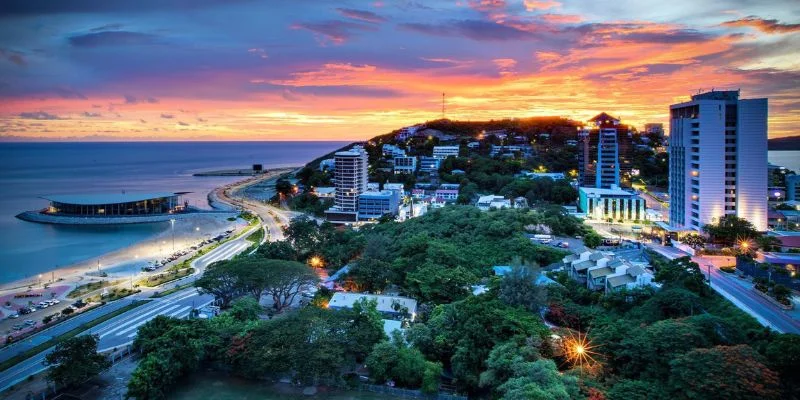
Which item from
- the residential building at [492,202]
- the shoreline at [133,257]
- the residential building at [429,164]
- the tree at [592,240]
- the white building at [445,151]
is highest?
the white building at [445,151]

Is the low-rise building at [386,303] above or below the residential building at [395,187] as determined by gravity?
below

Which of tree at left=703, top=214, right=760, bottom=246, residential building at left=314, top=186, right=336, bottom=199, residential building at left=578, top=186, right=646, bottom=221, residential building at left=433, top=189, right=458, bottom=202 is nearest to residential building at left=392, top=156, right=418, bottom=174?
residential building at left=314, top=186, right=336, bottom=199

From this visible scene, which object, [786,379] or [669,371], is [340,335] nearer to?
[669,371]

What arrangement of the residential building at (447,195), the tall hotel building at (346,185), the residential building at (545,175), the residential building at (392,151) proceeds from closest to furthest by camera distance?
the tall hotel building at (346,185)
the residential building at (447,195)
the residential building at (545,175)
the residential building at (392,151)

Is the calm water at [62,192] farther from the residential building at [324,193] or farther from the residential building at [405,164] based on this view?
the residential building at [405,164]

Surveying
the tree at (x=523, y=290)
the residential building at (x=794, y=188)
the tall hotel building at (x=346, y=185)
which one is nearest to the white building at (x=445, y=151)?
the tall hotel building at (x=346, y=185)

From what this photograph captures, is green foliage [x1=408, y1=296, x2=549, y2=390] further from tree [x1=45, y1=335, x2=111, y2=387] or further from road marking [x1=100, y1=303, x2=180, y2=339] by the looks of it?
road marking [x1=100, y1=303, x2=180, y2=339]
